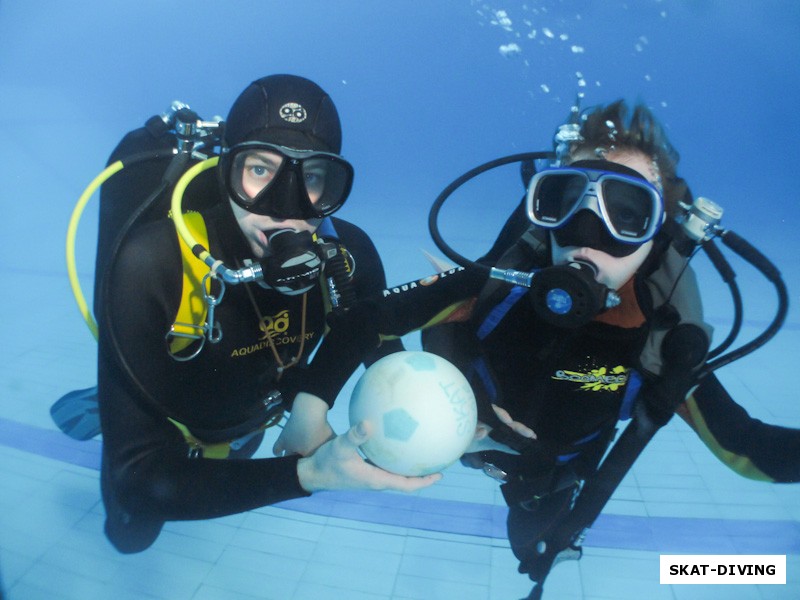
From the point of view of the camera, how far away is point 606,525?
3.85m

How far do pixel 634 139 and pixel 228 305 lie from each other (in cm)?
182

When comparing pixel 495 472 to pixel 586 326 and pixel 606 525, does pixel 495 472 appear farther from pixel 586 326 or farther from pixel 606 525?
pixel 606 525

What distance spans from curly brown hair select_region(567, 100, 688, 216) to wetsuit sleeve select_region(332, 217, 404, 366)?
1.09 meters

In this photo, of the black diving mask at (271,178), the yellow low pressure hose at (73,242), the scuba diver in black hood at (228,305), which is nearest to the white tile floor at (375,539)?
the scuba diver in black hood at (228,305)

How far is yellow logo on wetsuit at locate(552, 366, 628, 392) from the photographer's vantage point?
79.5 inches

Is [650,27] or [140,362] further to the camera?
[650,27]

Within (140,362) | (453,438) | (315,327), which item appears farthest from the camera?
(315,327)

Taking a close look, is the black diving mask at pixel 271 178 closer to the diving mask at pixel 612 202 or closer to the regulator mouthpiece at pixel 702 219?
the diving mask at pixel 612 202

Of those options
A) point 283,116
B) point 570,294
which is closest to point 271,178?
point 283,116

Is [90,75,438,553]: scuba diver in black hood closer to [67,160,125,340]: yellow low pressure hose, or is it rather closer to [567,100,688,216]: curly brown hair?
[67,160,125,340]: yellow low pressure hose

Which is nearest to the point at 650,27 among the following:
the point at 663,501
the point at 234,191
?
the point at 663,501

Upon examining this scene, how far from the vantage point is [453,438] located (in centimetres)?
169

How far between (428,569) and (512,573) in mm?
591

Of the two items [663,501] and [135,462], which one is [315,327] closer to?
[135,462]
